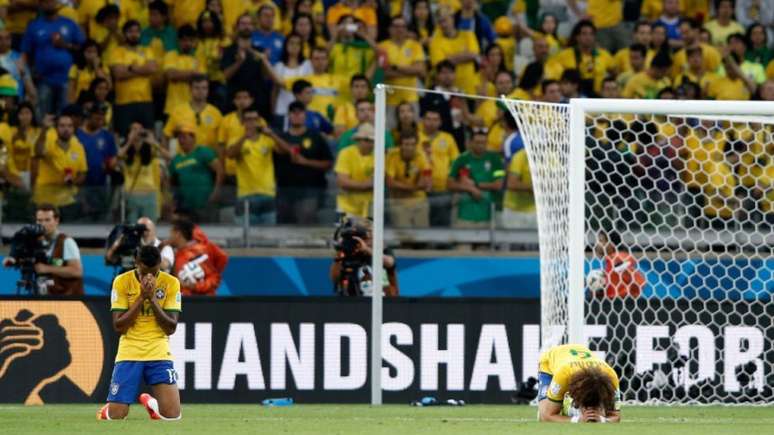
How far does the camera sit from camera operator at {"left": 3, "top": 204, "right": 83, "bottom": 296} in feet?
49.2

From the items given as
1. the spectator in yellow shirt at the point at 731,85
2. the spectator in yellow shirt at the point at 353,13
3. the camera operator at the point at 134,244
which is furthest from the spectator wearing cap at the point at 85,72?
the spectator in yellow shirt at the point at 731,85

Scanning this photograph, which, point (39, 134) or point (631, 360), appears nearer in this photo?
point (631, 360)

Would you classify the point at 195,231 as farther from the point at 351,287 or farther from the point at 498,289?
the point at 498,289

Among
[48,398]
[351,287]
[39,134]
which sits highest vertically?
[39,134]

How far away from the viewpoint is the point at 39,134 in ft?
56.5

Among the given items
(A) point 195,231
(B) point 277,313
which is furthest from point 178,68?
(B) point 277,313

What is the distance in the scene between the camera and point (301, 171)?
681 inches

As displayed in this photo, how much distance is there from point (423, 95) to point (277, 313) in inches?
183

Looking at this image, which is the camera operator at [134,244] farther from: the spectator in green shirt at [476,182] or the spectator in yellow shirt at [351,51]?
the spectator in yellow shirt at [351,51]

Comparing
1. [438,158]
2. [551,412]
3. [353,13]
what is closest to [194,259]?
[438,158]

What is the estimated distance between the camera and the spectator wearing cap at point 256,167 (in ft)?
54.1

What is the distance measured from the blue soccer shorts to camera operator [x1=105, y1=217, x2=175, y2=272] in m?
3.18

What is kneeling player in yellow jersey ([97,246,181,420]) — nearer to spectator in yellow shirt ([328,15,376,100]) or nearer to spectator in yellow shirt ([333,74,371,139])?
spectator in yellow shirt ([333,74,371,139])

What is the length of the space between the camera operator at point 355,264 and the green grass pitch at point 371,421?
74.2 inches
